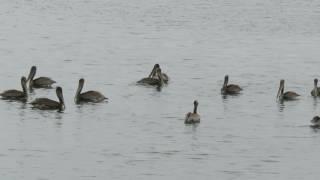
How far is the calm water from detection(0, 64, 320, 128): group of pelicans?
11.0 inches

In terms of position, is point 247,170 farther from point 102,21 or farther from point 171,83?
point 102,21

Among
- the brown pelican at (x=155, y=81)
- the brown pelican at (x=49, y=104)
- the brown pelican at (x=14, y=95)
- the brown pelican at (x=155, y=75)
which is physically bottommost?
the brown pelican at (x=49, y=104)

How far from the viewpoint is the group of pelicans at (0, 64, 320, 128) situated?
28.0 m

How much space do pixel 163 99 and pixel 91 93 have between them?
205cm

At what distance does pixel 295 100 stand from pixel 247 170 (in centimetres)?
985

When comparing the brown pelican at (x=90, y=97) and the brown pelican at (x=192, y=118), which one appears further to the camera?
the brown pelican at (x=90, y=97)

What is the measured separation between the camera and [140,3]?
70875 mm

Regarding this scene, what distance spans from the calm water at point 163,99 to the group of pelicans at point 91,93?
11.0 inches

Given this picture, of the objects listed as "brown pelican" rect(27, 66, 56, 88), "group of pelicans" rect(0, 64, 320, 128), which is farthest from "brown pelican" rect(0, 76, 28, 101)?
"brown pelican" rect(27, 66, 56, 88)

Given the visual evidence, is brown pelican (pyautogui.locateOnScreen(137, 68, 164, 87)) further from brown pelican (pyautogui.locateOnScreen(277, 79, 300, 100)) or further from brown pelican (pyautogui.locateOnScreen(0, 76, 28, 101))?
brown pelican (pyautogui.locateOnScreen(0, 76, 28, 101))

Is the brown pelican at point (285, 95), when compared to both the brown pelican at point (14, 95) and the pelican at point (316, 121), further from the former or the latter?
the brown pelican at point (14, 95)

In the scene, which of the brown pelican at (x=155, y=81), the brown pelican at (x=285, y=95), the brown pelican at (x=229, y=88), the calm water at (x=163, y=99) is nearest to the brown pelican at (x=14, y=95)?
the calm water at (x=163, y=99)

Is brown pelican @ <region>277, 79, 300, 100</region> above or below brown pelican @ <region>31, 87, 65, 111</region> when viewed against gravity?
above

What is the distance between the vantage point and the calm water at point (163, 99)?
22.7 meters
